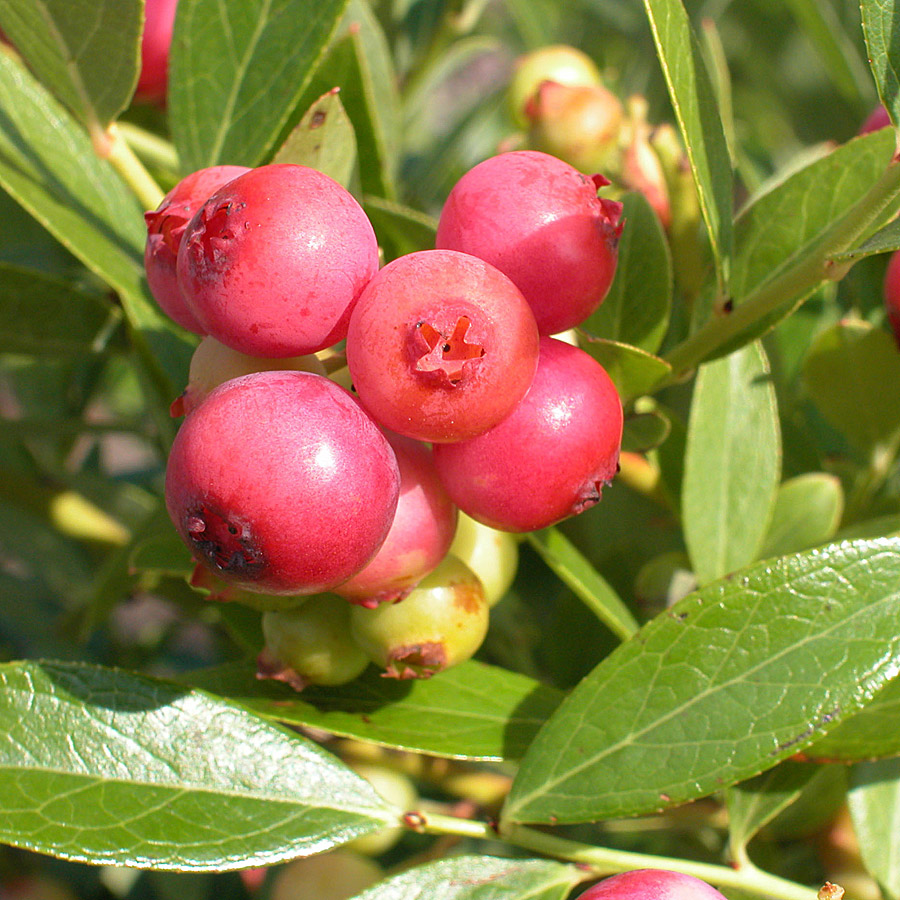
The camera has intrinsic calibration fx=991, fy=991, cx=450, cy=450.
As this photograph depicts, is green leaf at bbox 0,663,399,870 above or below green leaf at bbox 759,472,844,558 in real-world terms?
below

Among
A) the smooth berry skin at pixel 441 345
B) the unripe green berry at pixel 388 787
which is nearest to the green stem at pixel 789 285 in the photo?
the smooth berry skin at pixel 441 345

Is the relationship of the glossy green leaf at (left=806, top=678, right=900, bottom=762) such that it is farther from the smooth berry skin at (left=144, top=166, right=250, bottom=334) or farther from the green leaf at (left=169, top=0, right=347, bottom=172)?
the green leaf at (left=169, top=0, right=347, bottom=172)

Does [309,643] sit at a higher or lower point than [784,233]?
lower

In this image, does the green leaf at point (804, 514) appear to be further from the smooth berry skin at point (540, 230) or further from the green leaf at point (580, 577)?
the smooth berry skin at point (540, 230)

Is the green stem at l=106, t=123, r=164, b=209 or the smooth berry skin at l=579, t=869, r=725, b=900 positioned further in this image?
the green stem at l=106, t=123, r=164, b=209

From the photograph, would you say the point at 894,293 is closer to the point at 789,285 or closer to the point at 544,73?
the point at 789,285

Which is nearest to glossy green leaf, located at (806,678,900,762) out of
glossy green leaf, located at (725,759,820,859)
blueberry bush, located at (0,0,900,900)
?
blueberry bush, located at (0,0,900,900)

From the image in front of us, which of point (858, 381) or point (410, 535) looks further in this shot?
point (858, 381)

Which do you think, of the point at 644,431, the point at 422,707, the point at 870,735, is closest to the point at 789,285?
the point at 644,431

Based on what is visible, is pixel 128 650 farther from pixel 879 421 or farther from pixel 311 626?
pixel 879 421
